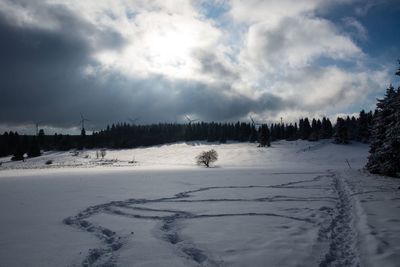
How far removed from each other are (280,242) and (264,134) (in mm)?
107183

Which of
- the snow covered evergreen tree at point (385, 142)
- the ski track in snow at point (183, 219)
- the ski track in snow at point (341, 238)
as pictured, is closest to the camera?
the ski track in snow at point (341, 238)

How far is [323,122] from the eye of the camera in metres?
125

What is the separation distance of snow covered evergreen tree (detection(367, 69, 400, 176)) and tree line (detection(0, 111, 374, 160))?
244ft

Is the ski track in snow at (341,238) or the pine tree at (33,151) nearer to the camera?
the ski track in snow at (341,238)

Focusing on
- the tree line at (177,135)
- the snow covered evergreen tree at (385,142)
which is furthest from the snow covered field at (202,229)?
the tree line at (177,135)

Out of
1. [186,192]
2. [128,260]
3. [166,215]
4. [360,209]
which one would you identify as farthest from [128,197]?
[360,209]

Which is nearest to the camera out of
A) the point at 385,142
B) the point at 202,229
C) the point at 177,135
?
the point at 202,229

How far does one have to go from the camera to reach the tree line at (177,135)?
118375 mm

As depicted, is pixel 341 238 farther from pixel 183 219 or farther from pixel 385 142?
pixel 385 142

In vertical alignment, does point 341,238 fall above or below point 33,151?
below

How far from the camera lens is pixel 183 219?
53.5 feet

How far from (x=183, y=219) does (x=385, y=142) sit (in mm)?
27567

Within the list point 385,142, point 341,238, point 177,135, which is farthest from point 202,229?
point 177,135

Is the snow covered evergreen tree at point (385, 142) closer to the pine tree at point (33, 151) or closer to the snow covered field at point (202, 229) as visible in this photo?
the snow covered field at point (202, 229)
